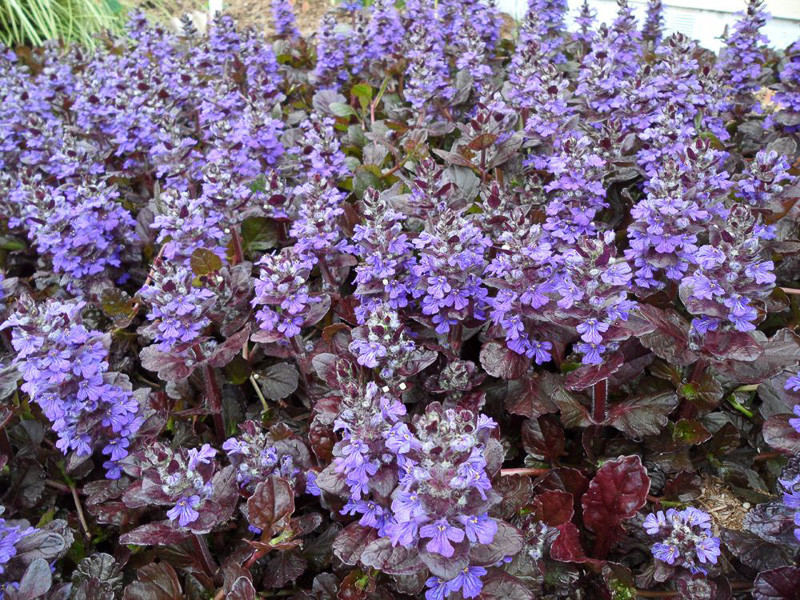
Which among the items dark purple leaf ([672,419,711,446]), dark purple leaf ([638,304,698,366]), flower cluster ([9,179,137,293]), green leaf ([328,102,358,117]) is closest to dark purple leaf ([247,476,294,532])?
dark purple leaf ([638,304,698,366])

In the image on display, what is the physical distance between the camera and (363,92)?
14.8 ft

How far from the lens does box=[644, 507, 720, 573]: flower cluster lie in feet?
7.36

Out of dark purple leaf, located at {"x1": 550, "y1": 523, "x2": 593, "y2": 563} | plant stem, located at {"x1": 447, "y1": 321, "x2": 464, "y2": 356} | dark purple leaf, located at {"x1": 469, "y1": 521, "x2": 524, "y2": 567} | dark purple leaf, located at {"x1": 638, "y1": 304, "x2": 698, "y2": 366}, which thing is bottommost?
dark purple leaf, located at {"x1": 550, "y1": 523, "x2": 593, "y2": 563}

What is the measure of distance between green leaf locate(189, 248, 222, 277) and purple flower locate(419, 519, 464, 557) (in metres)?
1.73

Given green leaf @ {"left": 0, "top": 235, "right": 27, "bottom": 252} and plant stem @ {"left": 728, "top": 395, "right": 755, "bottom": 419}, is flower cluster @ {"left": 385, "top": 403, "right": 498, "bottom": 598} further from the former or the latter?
green leaf @ {"left": 0, "top": 235, "right": 27, "bottom": 252}

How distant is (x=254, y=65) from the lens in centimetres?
476

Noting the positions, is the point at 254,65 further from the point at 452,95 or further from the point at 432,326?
the point at 432,326

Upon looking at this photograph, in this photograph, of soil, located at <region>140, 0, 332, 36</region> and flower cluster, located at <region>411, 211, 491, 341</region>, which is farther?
soil, located at <region>140, 0, 332, 36</region>

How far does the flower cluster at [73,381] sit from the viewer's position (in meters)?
2.42

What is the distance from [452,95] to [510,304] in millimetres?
2062

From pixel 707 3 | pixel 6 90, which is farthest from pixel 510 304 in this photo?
pixel 707 3

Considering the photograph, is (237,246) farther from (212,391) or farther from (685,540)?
(685,540)

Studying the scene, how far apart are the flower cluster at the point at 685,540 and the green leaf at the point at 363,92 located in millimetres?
3216

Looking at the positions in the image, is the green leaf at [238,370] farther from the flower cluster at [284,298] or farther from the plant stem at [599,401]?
the plant stem at [599,401]
